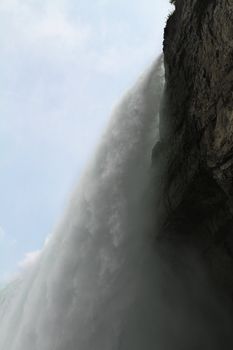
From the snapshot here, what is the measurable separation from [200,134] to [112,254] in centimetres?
654

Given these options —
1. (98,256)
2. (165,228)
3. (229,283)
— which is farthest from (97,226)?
(229,283)

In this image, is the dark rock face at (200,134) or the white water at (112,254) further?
the white water at (112,254)

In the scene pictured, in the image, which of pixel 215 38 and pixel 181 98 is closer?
pixel 215 38

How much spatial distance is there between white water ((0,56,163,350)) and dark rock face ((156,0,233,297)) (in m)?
1.64

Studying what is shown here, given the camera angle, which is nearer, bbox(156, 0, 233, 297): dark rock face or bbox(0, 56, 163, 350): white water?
bbox(156, 0, 233, 297): dark rock face

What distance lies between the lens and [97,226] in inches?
706

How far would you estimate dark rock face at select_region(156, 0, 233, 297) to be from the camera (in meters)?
11.4

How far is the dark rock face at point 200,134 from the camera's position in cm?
1137

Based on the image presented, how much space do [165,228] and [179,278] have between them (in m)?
2.61

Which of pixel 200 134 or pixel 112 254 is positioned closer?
pixel 200 134

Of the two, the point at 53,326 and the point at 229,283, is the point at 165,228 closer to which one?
the point at 229,283

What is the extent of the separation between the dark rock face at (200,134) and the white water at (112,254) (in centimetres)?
164

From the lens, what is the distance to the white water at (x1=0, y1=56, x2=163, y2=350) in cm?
1727

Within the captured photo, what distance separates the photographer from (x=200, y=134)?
1308 cm
